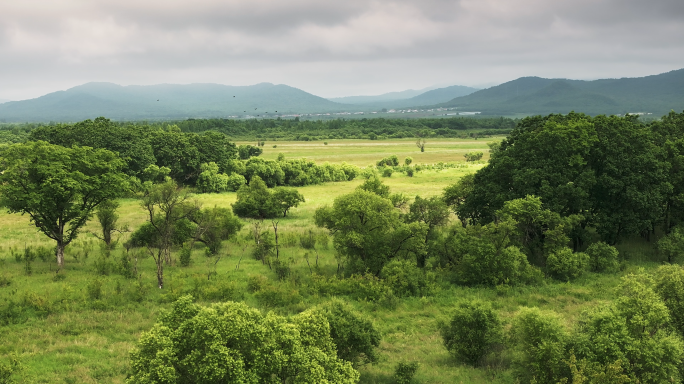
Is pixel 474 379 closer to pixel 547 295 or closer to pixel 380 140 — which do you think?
pixel 547 295

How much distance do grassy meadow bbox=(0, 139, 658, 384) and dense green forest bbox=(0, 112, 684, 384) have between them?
137 mm

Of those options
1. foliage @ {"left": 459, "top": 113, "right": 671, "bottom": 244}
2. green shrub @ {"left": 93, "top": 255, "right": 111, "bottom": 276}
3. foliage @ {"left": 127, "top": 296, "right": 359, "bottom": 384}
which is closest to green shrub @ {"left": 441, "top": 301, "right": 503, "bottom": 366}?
foliage @ {"left": 127, "top": 296, "right": 359, "bottom": 384}

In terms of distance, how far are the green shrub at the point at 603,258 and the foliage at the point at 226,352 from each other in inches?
800

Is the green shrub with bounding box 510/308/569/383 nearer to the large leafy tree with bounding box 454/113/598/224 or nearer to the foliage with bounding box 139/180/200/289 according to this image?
the large leafy tree with bounding box 454/113/598/224

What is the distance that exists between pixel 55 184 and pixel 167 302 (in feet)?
31.1

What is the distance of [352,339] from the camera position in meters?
15.5

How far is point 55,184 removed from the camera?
80.6 ft

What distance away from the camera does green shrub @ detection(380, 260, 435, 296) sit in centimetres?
2359

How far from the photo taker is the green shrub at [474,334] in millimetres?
16891

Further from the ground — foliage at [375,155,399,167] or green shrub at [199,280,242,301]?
foliage at [375,155,399,167]

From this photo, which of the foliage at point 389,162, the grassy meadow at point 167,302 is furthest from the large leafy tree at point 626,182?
the foliage at point 389,162

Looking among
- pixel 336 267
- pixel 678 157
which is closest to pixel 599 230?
pixel 678 157

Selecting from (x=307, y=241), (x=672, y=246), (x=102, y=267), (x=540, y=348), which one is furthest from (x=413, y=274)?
(x=102, y=267)

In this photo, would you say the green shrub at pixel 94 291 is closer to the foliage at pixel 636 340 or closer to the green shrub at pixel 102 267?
the green shrub at pixel 102 267
